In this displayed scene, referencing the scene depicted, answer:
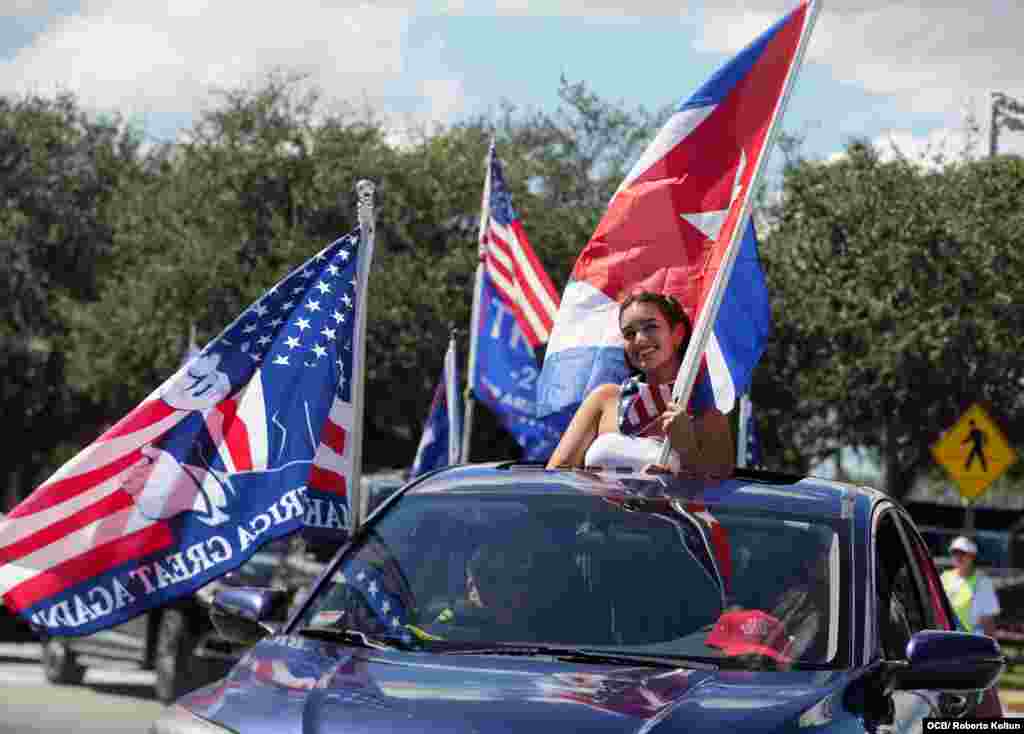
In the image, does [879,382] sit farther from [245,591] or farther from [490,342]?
[245,591]

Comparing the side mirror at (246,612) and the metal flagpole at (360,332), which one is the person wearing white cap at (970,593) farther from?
the side mirror at (246,612)

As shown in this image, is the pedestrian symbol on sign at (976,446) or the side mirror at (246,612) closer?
the side mirror at (246,612)

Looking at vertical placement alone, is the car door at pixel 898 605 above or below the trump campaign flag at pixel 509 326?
below

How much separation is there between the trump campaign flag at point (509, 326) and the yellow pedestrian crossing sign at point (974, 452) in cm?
621

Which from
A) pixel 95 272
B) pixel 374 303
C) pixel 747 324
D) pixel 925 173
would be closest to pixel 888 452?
pixel 925 173

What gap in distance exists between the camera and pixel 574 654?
203 inches

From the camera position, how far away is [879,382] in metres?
33.3

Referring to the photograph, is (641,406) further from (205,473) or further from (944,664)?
(944,664)

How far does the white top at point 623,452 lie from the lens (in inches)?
266

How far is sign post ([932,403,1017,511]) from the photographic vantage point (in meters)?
21.3

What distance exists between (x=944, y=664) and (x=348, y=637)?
60.0 inches

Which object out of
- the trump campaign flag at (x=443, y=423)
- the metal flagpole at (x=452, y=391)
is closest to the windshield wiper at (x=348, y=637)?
the metal flagpole at (x=452, y=391)

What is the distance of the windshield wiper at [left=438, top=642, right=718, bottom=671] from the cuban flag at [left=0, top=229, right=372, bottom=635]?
2.24 metres

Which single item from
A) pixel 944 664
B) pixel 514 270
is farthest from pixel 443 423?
pixel 944 664
